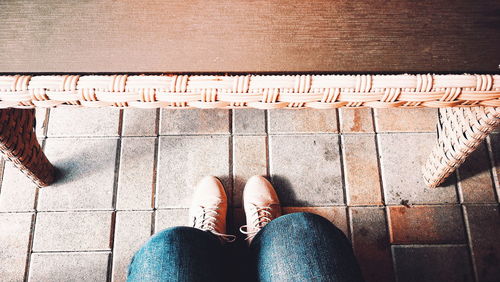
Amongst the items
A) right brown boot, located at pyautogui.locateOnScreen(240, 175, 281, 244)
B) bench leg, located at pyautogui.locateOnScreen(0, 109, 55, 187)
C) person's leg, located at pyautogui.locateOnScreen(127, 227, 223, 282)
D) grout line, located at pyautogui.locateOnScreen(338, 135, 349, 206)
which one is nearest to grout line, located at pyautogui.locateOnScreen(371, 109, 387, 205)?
grout line, located at pyautogui.locateOnScreen(338, 135, 349, 206)

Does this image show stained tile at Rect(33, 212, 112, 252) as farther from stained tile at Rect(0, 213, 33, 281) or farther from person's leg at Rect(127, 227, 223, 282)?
person's leg at Rect(127, 227, 223, 282)

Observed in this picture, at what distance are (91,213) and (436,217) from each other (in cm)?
116

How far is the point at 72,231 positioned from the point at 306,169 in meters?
0.81

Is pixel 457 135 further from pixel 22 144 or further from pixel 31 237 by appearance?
pixel 31 237

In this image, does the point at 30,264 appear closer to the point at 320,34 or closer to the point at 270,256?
the point at 270,256

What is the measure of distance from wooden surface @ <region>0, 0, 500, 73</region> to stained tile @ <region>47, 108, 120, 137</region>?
0.51 metres

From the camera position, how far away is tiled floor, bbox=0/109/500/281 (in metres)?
1.06

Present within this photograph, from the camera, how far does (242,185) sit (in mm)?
1129

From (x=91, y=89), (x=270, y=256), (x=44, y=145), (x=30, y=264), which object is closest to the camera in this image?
(x=91, y=89)

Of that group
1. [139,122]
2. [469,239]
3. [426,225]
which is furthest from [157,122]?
[469,239]

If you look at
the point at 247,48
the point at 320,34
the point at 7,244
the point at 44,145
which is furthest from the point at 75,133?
the point at 320,34

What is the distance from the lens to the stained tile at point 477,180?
1.11 m

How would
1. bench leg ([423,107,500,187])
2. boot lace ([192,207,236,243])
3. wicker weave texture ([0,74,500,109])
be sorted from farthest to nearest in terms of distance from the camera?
boot lace ([192,207,236,243])
bench leg ([423,107,500,187])
wicker weave texture ([0,74,500,109])

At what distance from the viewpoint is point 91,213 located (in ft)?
3.56
